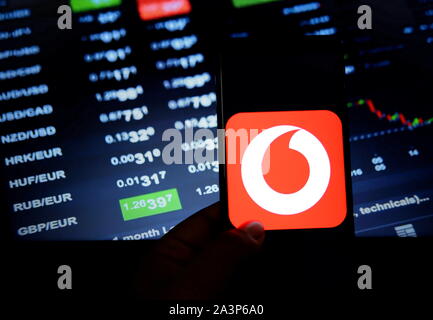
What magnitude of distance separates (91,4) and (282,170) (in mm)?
503

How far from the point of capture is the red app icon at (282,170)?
633 mm

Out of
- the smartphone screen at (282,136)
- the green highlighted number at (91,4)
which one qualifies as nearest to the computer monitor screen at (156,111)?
the green highlighted number at (91,4)

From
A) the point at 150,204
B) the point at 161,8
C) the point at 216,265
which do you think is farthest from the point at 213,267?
the point at 161,8

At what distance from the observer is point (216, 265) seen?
58cm

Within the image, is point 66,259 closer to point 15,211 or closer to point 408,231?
point 15,211

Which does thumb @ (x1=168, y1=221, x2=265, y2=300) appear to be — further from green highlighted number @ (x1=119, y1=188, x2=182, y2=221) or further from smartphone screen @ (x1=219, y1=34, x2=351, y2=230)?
green highlighted number @ (x1=119, y1=188, x2=182, y2=221)

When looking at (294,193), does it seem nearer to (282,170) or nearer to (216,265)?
(282,170)

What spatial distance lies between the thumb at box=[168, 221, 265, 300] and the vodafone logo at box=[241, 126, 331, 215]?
7cm

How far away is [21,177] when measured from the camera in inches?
32.6

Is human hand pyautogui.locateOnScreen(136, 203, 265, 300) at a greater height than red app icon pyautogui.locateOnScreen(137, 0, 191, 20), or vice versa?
red app icon pyautogui.locateOnScreen(137, 0, 191, 20)

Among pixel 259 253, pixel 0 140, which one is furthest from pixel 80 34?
pixel 259 253

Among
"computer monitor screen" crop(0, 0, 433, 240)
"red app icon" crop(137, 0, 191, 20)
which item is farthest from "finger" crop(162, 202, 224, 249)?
"red app icon" crop(137, 0, 191, 20)

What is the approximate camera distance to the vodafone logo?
0.63 m

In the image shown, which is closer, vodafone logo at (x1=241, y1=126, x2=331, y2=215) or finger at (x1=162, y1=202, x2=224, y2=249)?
vodafone logo at (x1=241, y1=126, x2=331, y2=215)
